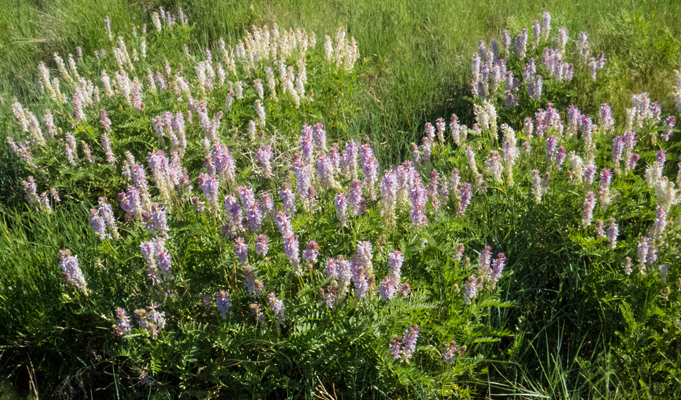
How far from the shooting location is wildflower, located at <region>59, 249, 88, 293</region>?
7.81ft

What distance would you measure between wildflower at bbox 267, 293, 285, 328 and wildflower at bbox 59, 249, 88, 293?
951 mm

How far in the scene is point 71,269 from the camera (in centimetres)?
240

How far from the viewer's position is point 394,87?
511 centimetres

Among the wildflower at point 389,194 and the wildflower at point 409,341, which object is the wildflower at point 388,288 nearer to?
the wildflower at point 409,341

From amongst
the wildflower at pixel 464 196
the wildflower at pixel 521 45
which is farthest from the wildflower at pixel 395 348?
the wildflower at pixel 521 45

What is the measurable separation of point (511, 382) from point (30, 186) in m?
3.16

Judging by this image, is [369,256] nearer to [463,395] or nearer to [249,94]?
[463,395]

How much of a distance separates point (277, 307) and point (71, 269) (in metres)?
1.01

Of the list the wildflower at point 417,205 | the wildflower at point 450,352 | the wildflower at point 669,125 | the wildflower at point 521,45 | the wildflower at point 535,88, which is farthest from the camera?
the wildflower at point 521,45

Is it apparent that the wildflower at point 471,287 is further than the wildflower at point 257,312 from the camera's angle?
Yes

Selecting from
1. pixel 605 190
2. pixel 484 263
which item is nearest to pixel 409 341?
pixel 484 263

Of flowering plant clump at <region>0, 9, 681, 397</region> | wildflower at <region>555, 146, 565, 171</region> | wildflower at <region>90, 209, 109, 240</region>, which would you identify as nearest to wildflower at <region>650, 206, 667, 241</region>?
flowering plant clump at <region>0, 9, 681, 397</region>

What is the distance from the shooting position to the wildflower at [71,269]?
7.81 feet

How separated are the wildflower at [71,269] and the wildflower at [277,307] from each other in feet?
3.12
